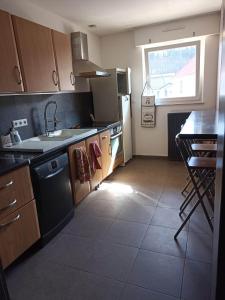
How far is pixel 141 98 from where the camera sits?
3.97 meters

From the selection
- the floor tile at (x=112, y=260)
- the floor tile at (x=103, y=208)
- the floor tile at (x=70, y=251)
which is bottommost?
the floor tile at (x=112, y=260)

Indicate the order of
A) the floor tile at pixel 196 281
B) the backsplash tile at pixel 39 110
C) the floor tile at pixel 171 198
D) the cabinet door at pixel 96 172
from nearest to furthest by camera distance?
the floor tile at pixel 196 281
the backsplash tile at pixel 39 110
the floor tile at pixel 171 198
the cabinet door at pixel 96 172

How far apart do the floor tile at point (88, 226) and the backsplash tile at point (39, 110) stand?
108cm

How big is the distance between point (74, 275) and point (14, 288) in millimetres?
414

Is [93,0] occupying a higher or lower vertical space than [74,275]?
higher

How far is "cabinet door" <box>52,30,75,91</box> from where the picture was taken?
244 cm

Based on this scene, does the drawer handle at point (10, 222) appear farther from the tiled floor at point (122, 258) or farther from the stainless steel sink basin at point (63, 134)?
the stainless steel sink basin at point (63, 134)

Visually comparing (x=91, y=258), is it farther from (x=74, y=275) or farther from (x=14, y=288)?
(x=14, y=288)

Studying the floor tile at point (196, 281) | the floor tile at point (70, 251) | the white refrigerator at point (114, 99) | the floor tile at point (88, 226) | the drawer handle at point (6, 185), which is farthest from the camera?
the white refrigerator at point (114, 99)

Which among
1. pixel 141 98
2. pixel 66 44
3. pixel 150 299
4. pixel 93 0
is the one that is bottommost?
pixel 150 299

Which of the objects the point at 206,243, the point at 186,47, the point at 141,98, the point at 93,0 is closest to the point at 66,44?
the point at 93,0

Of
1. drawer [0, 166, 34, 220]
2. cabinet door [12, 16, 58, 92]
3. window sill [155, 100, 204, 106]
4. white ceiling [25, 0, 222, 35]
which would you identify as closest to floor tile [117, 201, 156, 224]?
drawer [0, 166, 34, 220]

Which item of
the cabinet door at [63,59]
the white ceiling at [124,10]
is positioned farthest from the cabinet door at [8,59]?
the white ceiling at [124,10]

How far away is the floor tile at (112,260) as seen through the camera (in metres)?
1.62
